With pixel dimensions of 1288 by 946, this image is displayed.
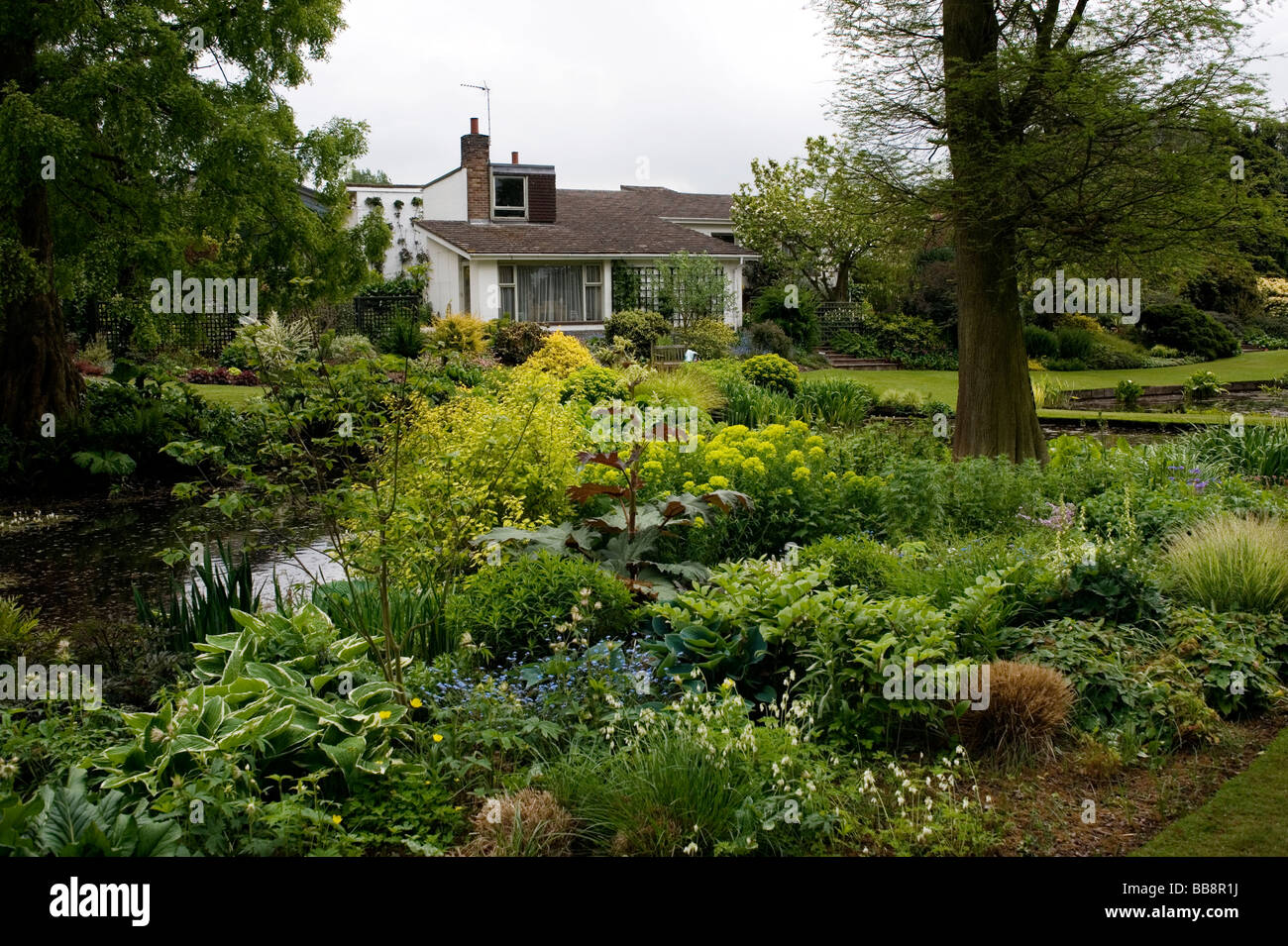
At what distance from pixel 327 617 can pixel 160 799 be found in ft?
6.47

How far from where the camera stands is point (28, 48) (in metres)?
12.7

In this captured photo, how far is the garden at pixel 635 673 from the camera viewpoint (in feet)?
11.9

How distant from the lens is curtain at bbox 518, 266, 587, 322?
32.8 metres

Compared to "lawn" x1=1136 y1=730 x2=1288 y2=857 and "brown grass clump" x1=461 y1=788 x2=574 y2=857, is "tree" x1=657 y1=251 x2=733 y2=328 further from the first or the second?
"brown grass clump" x1=461 y1=788 x2=574 y2=857

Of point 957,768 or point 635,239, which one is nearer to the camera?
point 957,768

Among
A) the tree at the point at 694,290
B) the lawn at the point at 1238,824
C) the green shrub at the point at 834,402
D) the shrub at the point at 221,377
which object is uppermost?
the tree at the point at 694,290

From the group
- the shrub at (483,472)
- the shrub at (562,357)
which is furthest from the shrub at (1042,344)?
the shrub at (483,472)

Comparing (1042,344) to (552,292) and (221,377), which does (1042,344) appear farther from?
(221,377)

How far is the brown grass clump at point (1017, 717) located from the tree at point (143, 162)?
10.2 m

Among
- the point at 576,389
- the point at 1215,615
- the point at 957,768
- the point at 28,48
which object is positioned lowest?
the point at 957,768

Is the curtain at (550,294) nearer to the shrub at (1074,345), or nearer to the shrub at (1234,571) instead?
the shrub at (1074,345)

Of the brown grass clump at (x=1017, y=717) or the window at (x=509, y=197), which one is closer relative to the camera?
the brown grass clump at (x=1017, y=717)
